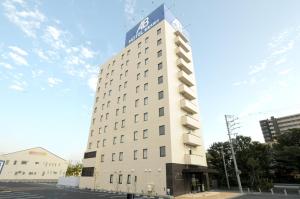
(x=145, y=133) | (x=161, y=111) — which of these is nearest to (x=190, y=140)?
(x=161, y=111)

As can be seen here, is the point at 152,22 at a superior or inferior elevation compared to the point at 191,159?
superior

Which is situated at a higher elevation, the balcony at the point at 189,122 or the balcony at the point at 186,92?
the balcony at the point at 186,92

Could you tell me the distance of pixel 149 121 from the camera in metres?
33.0

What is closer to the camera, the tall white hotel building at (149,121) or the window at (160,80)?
the tall white hotel building at (149,121)

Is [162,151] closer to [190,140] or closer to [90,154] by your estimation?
[190,140]

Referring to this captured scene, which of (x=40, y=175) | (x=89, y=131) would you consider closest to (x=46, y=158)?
(x=40, y=175)

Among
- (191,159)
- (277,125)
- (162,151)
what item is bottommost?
(191,159)

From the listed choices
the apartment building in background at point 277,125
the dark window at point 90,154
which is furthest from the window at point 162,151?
the apartment building in background at point 277,125

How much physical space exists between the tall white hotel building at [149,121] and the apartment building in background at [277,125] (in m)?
117

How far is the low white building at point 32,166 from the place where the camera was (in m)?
62.5

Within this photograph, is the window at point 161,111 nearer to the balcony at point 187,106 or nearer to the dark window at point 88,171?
the balcony at point 187,106

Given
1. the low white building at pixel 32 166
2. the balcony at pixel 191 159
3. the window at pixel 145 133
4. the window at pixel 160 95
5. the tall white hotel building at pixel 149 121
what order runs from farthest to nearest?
the low white building at pixel 32 166 → the window at pixel 160 95 → the window at pixel 145 133 → the balcony at pixel 191 159 → the tall white hotel building at pixel 149 121

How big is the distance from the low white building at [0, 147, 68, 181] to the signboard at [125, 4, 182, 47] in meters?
53.2

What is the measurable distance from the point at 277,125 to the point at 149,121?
5658 inches
